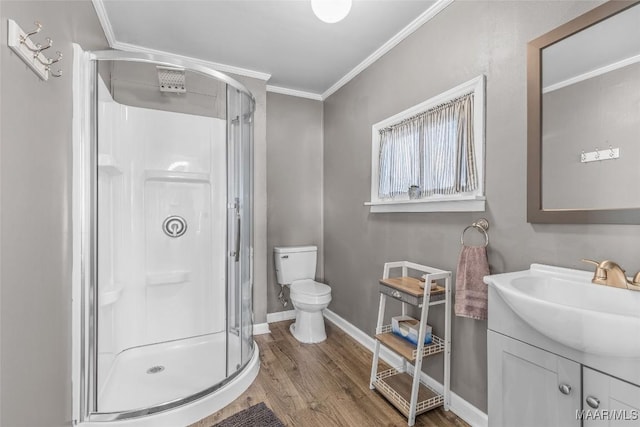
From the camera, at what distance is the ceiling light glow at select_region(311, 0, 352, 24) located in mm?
1487

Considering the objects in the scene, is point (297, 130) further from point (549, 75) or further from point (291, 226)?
point (549, 75)

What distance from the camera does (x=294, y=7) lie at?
2.02 metres

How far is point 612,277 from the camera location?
1.11 m

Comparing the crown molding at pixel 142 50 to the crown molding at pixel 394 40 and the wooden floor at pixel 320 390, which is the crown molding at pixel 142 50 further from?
the wooden floor at pixel 320 390

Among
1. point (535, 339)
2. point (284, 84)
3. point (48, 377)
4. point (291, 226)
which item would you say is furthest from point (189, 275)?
point (535, 339)

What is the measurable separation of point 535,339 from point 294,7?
2193 millimetres

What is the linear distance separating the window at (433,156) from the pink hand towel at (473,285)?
0.26 metres

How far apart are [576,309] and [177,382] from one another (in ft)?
6.98

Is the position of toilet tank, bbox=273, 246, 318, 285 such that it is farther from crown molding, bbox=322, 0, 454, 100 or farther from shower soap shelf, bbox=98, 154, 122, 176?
crown molding, bbox=322, 0, 454, 100

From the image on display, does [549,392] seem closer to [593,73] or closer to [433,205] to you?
[433,205]

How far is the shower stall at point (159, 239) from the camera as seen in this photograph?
1664 millimetres

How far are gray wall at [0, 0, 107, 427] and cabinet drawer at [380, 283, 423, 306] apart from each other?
1708mm

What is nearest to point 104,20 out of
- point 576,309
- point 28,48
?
point 28,48

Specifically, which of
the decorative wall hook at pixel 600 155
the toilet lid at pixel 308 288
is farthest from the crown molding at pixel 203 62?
the decorative wall hook at pixel 600 155
